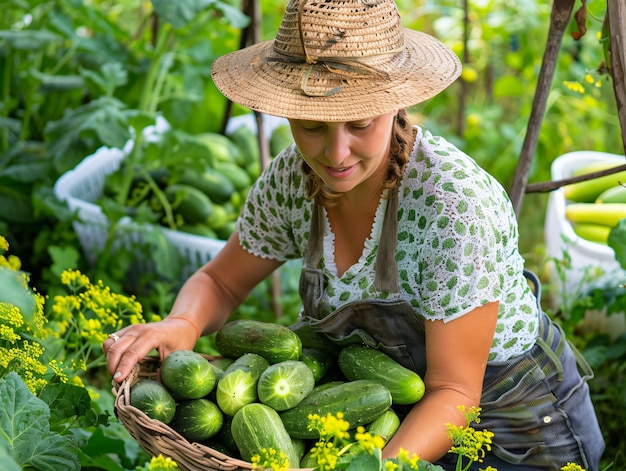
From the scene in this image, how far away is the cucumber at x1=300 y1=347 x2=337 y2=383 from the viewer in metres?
2.17

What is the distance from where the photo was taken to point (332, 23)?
184 centimetres

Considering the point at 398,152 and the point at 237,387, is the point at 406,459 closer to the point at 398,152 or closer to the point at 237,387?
the point at 237,387

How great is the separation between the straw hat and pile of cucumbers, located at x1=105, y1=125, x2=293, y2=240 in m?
1.71

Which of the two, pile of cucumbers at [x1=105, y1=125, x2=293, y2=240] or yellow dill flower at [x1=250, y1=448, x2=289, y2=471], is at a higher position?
yellow dill flower at [x1=250, y1=448, x2=289, y2=471]

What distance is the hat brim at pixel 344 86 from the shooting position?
183 cm

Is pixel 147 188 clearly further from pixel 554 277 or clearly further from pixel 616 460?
pixel 616 460

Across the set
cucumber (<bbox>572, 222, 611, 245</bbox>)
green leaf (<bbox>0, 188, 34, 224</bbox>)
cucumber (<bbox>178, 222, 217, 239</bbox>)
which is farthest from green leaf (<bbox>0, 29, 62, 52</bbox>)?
cucumber (<bbox>572, 222, 611, 245</bbox>)

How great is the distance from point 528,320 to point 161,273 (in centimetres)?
186

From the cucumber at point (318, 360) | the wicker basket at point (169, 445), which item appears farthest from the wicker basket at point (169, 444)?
the cucumber at point (318, 360)

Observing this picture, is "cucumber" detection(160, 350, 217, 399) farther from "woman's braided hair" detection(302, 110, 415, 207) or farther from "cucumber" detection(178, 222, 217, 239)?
"cucumber" detection(178, 222, 217, 239)

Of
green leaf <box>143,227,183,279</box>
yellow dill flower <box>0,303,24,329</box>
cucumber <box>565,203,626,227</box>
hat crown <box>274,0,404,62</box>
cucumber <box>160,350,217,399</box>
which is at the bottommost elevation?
green leaf <box>143,227,183,279</box>

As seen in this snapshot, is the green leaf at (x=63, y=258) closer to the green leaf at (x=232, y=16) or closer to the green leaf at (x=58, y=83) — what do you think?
the green leaf at (x=58, y=83)

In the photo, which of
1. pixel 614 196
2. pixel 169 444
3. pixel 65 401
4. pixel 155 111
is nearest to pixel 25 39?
pixel 155 111

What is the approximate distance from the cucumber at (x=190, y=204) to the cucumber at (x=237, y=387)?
1.85 m
